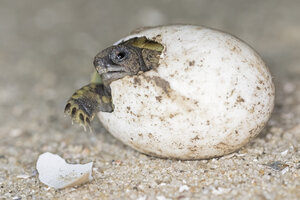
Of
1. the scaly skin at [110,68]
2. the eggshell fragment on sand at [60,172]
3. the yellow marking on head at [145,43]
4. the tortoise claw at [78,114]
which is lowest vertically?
the eggshell fragment on sand at [60,172]

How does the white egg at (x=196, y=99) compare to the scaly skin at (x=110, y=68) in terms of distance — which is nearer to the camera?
the white egg at (x=196, y=99)

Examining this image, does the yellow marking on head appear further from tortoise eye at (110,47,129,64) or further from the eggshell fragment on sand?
the eggshell fragment on sand

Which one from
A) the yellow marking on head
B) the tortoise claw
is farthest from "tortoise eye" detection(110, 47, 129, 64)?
the tortoise claw

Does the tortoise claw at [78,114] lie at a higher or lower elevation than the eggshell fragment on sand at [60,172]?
higher

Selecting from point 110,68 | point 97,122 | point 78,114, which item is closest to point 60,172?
point 78,114

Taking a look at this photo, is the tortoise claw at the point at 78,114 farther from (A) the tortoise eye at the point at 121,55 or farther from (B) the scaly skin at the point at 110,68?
(A) the tortoise eye at the point at 121,55

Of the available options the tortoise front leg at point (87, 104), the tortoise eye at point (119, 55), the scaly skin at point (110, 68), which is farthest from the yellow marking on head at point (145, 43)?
the tortoise front leg at point (87, 104)

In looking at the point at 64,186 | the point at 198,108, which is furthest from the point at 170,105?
the point at 64,186

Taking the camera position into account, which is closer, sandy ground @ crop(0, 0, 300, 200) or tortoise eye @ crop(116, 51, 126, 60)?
sandy ground @ crop(0, 0, 300, 200)
